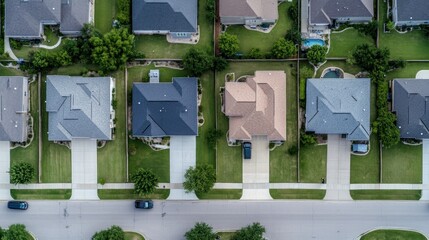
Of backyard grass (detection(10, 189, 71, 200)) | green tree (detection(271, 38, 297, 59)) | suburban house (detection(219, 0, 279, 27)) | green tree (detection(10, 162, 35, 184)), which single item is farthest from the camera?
backyard grass (detection(10, 189, 71, 200))

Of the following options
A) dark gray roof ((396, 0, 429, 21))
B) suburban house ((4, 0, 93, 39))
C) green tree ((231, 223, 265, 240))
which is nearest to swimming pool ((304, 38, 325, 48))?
dark gray roof ((396, 0, 429, 21))

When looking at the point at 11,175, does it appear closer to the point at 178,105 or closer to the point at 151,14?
the point at 178,105

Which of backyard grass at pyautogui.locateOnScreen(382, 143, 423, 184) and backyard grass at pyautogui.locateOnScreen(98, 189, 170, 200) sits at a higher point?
backyard grass at pyautogui.locateOnScreen(382, 143, 423, 184)

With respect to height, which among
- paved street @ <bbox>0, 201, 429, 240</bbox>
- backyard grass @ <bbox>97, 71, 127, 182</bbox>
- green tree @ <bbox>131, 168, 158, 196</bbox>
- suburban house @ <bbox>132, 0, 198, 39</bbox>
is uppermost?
suburban house @ <bbox>132, 0, 198, 39</bbox>

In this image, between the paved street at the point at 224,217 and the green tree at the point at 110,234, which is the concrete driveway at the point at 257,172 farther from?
the green tree at the point at 110,234

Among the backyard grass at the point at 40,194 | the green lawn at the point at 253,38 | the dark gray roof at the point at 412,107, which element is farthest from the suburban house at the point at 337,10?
the backyard grass at the point at 40,194

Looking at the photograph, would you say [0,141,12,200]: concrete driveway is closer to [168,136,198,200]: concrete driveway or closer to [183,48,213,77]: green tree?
[168,136,198,200]: concrete driveway

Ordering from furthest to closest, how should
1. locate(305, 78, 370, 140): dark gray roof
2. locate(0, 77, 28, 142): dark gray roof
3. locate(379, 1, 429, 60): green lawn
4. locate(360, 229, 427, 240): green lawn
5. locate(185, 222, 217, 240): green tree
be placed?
locate(379, 1, 429, 60): green lawn, locate(360, 229, 427, 240): green lawn, locate(0, 77, 28, 142): dark gray roof, locate(305, 78, 370, 140): dark gray roof, locate(185, 222, 217, 240): green tree
